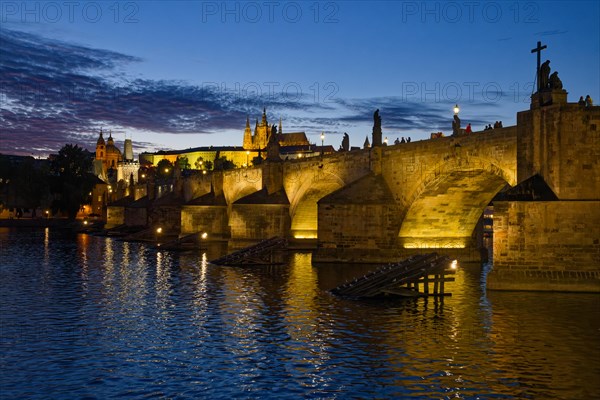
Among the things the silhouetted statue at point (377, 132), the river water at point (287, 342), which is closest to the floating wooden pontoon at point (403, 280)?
the river water at point (287, 342)

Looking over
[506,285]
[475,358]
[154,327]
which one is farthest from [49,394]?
[506,285]

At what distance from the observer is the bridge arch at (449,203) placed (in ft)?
106

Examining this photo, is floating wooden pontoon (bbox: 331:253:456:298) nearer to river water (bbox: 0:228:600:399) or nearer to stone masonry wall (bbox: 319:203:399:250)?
river water (bbox: 0:228:600:399)

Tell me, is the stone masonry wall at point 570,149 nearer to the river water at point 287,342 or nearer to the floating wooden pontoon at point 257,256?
the river water at point 287,342

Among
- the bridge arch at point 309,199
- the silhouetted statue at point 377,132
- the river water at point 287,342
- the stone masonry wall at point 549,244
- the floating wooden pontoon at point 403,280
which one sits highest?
the silhouetted statue at point 377,132

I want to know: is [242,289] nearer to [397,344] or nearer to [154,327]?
[154,327]

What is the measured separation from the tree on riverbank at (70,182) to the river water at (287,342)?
8455 centimetres

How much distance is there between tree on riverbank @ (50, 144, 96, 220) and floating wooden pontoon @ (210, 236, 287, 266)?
77712mm

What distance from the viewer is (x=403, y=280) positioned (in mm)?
25094

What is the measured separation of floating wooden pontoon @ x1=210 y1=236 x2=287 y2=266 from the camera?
38.7 metres

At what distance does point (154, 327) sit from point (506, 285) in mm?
12440

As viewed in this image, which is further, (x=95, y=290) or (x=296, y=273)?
(x=296, y=273)

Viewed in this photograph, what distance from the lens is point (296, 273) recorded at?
33.8m

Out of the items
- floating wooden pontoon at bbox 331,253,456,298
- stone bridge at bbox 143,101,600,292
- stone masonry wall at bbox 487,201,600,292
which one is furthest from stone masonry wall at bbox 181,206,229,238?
stone masonry wall at bbox 487,201,600,292
